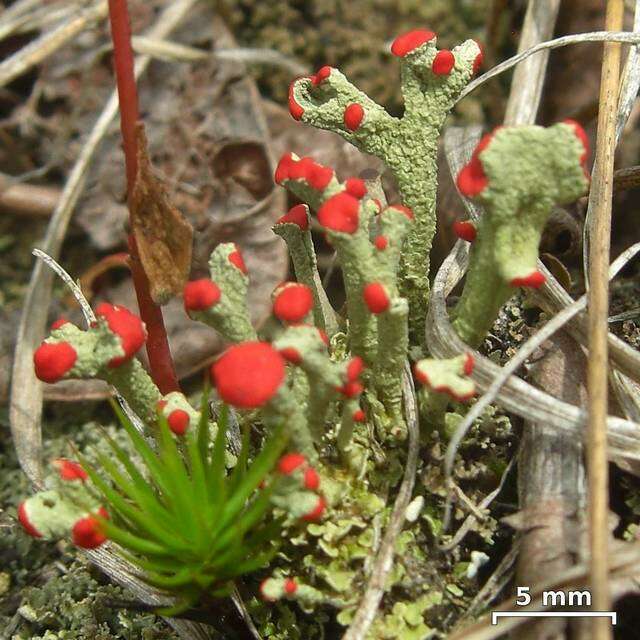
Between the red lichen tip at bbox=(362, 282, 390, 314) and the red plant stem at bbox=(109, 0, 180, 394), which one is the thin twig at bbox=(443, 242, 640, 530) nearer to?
the red lichen tip at bbox=(362, 282, 390, 314)

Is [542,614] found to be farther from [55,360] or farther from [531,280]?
[55,360]

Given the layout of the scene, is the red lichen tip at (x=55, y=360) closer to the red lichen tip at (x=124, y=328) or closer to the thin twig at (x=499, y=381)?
the red lichen tip at (x=124, y=328)

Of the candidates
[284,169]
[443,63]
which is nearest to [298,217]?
[284,169]

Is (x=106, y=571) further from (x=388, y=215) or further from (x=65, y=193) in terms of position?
(x=65, y=193)

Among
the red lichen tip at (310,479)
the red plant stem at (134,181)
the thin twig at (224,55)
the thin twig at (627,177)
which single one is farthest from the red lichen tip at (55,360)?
the thin twig at (224,55)

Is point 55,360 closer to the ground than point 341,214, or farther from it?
closer to the ground
